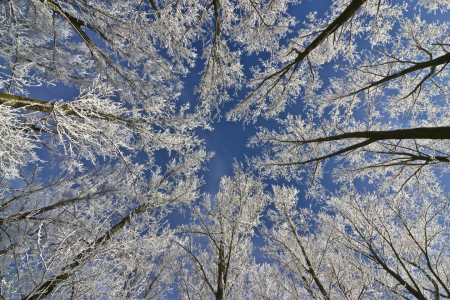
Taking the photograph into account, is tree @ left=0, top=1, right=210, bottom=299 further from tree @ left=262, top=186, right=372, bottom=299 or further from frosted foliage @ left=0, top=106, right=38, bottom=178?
tree @ left=262, top=186, right=372, bottom=299

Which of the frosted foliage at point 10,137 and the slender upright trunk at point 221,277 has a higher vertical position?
the frosted foliage at point 10,137

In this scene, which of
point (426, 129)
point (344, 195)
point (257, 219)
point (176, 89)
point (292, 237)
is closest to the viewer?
point (426, 129)

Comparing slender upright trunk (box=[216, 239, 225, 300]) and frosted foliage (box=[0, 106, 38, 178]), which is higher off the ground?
frosted foliage (box=[0, 106, 38, 178])

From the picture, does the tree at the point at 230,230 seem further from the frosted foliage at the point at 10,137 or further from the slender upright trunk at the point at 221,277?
the frosted foliage at the point at 10,137

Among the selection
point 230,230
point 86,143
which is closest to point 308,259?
point 230,230

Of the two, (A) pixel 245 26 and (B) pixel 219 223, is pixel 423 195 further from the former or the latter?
(A) pixel 245 26

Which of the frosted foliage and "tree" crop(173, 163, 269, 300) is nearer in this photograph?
the frosted foliage

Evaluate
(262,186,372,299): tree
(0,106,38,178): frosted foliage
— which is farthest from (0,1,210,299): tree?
(262,186,372,299): tree

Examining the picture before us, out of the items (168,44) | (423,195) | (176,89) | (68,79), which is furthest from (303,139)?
(68,79)

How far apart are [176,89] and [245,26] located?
2.10 meters

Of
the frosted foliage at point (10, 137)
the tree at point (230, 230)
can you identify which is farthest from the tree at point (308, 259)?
the frosted foliage at point (10, 137)

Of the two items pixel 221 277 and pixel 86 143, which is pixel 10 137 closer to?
pixel 86 143

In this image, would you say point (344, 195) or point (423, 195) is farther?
point (344, 195)

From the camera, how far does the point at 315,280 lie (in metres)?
4.84
